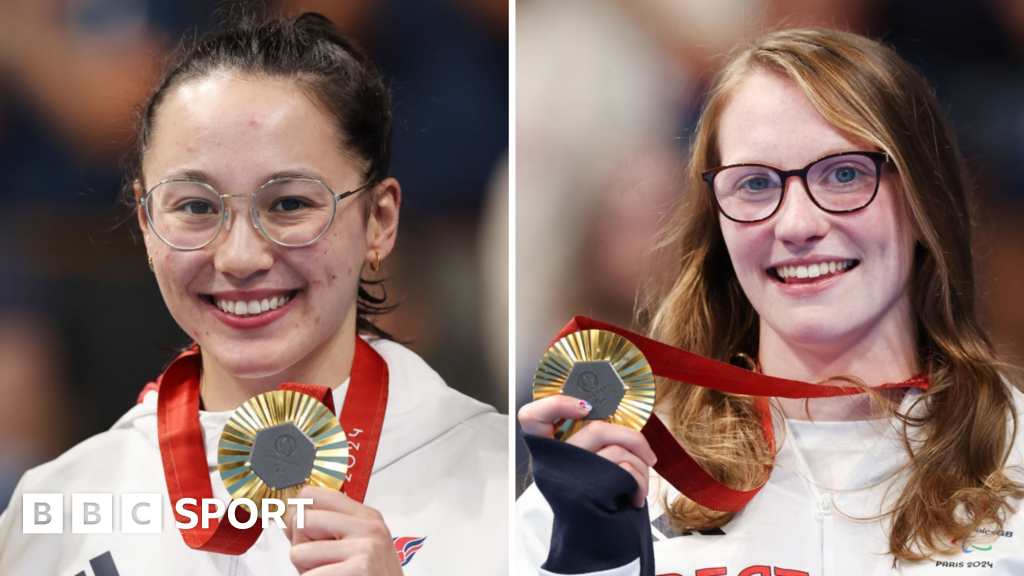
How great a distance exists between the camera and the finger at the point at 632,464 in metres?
2.40

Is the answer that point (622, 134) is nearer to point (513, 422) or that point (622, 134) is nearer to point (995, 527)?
point (513, 422)

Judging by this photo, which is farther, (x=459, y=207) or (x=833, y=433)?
(x=459, y=207)

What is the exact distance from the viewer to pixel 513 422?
118 inches

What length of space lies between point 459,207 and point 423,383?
0.53m

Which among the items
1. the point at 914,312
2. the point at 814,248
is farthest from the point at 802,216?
the point at 914,312

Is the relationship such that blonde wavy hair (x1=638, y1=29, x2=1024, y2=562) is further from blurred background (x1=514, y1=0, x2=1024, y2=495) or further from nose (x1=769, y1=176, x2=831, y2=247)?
nose (x1=769, y1=176, x2=831, y2=247)

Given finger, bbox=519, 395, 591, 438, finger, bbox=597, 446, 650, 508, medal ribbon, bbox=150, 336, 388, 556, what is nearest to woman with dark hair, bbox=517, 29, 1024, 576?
finger, bbox=597, 446, 650, 508

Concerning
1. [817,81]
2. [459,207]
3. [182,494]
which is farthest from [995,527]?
[182,494]

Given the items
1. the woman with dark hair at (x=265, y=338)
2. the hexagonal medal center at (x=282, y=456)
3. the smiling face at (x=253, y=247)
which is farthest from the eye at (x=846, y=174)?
the hexagonal medal center at (x=282, y=456)

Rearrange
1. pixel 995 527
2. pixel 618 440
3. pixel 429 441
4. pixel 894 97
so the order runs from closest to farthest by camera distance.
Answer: pixel 618 440 → pixel 995 527 → pixel 894 97 → pixel 429 441

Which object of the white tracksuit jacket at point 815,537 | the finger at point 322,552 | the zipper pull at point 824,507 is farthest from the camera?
the zipper pull at point 824,507

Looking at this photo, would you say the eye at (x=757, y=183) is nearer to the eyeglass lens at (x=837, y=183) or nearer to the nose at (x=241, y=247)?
the eyeglass lens at (x=837, y=183)

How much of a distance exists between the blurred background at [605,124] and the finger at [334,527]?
69 centimetres

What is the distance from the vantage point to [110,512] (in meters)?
2.84
